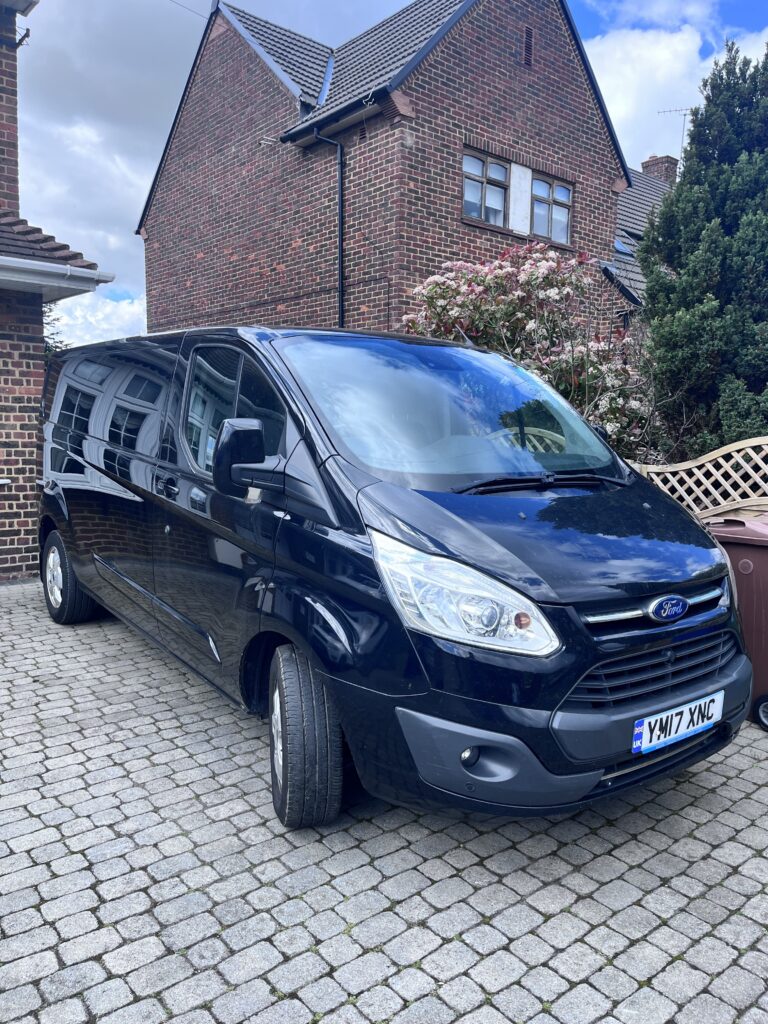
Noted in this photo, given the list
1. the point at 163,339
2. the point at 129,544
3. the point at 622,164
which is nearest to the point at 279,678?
the point at 129,544

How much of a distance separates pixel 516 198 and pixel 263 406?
11376 mm

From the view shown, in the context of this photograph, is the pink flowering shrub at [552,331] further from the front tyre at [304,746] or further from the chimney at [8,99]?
the front tyre at [304,746]

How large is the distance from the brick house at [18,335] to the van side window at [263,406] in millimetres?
4419

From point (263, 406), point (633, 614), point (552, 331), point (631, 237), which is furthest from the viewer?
point (631, 237)

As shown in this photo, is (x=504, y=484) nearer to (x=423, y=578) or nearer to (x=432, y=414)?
(x=432, y=414)

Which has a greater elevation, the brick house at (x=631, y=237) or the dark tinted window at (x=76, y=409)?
the brick house at (x=631, y=237)

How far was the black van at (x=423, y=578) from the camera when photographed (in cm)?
245

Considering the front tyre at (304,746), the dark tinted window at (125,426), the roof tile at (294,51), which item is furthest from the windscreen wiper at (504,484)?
the roof tile at (294,51)

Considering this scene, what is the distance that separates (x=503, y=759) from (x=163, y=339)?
2.95 meters

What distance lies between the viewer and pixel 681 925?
2559mm

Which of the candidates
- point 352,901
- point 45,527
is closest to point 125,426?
point 45,527

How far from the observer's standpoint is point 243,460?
3150 mm

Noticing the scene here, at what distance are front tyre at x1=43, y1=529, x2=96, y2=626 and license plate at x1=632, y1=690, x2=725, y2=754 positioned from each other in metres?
4.21

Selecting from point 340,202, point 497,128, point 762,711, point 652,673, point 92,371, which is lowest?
point 762,711
